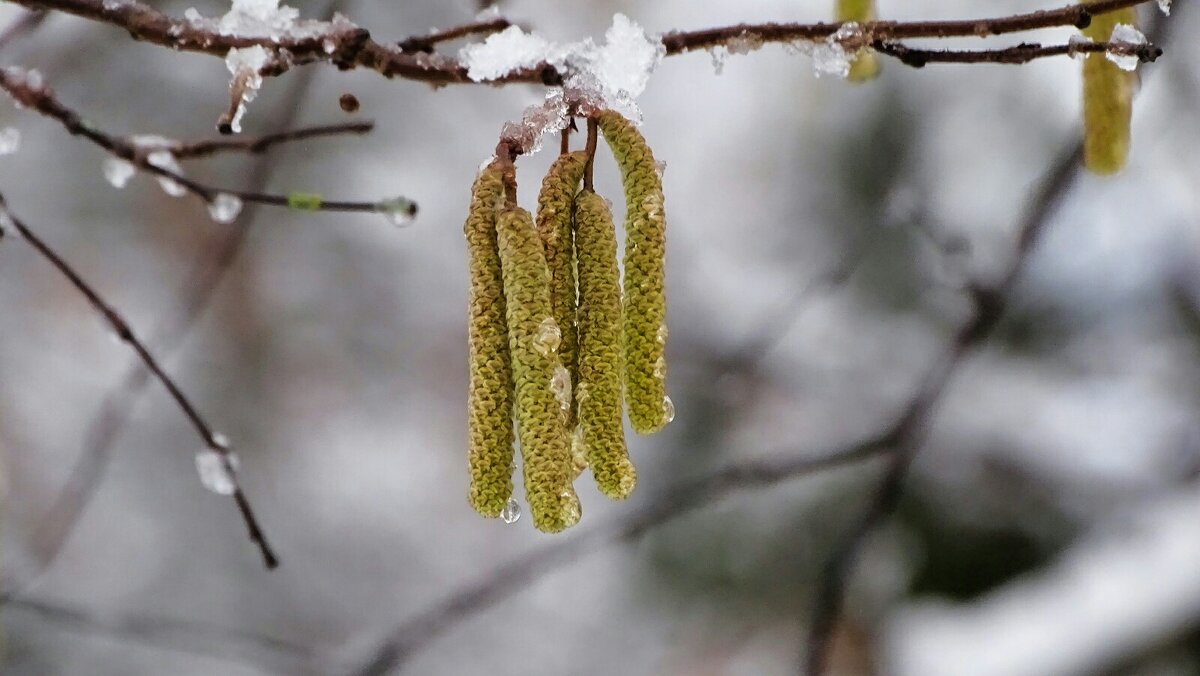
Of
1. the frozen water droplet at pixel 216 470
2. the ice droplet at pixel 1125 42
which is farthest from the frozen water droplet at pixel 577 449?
the ice droplet at pixel 1125 42

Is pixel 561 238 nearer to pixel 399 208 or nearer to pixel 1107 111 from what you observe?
pixel 399 208

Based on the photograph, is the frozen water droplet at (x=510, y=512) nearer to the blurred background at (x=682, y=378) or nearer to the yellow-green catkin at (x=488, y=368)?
the yellow-green catkin at (x=488, y=368)

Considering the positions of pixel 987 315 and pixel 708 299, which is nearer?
pixel 987 315

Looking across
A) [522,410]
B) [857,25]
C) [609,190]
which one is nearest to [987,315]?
[857,25]

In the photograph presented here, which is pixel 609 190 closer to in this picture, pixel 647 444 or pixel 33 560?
pixel 647 444

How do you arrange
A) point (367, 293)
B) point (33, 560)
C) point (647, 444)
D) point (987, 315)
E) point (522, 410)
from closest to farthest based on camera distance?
point (522, 410) < point (987, 315) < point (33, 560) < point (647, 444) < point (367, 293)

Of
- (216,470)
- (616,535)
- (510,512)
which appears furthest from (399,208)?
(616,535)

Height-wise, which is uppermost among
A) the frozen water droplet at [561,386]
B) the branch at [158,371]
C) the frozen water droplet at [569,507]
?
the frozen water droplet at [561,386]
